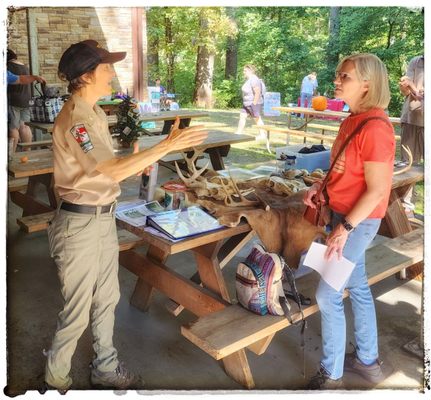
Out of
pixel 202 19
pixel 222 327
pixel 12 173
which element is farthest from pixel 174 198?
pixel 202 19

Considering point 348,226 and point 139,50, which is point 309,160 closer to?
point 348,226

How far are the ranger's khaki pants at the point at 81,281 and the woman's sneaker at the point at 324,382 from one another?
118 cm

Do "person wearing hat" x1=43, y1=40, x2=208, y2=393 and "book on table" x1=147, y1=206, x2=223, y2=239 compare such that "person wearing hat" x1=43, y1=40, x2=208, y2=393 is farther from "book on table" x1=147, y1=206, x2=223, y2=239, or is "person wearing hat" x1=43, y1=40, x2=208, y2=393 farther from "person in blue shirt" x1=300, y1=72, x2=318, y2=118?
"person in blue shirt" x1=300, y1=72, x2=318, y2=118

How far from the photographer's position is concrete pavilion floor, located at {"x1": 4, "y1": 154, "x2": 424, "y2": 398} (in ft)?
9.37

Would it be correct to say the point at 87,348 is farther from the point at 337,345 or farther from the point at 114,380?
the point at 337,345

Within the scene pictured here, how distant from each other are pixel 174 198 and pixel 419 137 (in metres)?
3.80

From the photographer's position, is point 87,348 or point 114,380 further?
point 87,348

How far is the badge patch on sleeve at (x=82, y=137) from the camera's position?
2.23 m

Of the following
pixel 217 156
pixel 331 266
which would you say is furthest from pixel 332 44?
pixel 331 266

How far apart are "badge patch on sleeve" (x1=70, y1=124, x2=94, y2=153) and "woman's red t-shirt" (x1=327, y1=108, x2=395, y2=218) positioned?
1288mm

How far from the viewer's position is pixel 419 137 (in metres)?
5.76

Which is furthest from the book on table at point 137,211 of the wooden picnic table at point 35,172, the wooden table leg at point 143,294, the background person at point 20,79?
the background person at point 20,79

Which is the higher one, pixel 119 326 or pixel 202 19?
pixel 202 19

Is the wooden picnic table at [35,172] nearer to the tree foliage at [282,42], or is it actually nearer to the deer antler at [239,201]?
the deer antler at [239,201]
